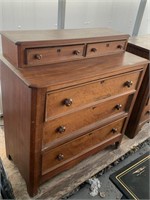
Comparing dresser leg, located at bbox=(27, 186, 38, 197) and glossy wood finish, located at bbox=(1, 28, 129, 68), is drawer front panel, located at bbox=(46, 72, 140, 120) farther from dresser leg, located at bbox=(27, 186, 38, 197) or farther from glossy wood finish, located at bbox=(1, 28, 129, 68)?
dresser leg, located at bbox=(27, 186, 38, 197)

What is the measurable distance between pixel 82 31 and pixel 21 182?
1117 mm

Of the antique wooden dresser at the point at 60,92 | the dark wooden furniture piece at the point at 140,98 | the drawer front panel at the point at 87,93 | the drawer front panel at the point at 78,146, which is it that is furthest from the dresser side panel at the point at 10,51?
the dark wooden furniture piece at the point at 140,98

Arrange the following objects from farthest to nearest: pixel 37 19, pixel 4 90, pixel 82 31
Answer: pixel 37 19
pixel 82 31
pixel 4 90

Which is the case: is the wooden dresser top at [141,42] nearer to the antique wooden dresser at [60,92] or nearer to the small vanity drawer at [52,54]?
the antique wooden dresser at [60,92]

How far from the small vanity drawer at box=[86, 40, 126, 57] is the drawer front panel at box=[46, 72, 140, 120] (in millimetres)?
196

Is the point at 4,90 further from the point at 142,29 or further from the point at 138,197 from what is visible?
the point at 142,29

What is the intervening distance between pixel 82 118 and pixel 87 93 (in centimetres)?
19

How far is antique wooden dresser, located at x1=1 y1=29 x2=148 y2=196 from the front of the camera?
0.92m

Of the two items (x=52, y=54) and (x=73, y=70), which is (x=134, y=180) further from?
(x=52, y=54)

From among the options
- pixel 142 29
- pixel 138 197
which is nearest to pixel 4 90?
pixel 138 197

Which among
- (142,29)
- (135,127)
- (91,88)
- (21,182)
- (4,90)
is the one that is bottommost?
(21,182)

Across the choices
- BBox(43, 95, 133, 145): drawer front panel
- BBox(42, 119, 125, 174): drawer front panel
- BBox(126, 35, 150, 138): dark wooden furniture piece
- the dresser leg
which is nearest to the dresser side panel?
BBox(43, 95, 133, 145): drawer front panel

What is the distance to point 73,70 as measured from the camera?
1024mm

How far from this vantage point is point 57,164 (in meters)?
1.24
